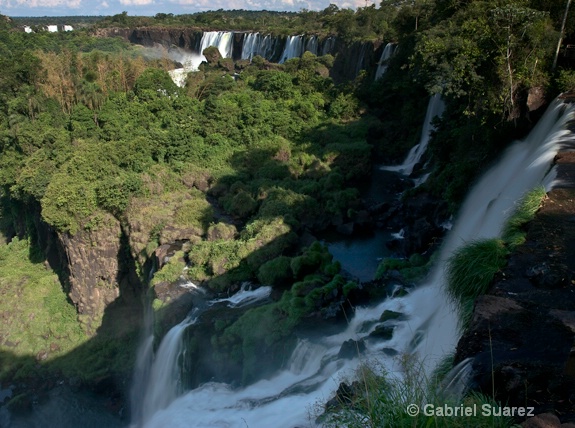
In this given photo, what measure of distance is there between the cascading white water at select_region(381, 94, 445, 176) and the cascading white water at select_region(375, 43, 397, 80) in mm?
7738

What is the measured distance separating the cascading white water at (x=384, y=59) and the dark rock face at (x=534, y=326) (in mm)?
24906

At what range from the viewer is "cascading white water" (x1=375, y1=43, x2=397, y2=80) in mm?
31297

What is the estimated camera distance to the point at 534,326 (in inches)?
228

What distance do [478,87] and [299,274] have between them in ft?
27.4

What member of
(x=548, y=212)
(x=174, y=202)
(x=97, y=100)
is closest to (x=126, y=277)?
(x=174, y=202)

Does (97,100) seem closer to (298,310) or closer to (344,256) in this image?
(344,256)

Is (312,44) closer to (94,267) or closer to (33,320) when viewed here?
(94,267)

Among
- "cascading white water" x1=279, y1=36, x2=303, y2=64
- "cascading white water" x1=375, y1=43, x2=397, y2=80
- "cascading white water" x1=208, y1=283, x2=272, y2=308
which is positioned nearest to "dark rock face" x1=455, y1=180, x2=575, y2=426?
"cascading white water" x1=208, y1=283, x2=272, y2=308

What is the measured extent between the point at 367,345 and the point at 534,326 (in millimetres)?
5185

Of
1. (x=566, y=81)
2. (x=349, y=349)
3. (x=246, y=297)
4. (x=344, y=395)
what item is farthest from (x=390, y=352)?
(x=566, y=81)

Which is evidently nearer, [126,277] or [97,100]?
[126,277]

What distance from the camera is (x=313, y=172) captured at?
23.4m

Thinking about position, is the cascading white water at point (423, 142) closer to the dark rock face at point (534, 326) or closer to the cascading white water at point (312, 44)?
the dark rock face at point (534, 326)

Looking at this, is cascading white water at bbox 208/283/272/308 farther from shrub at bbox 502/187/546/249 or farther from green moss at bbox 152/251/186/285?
shrub at bbox 502/187/546/249
